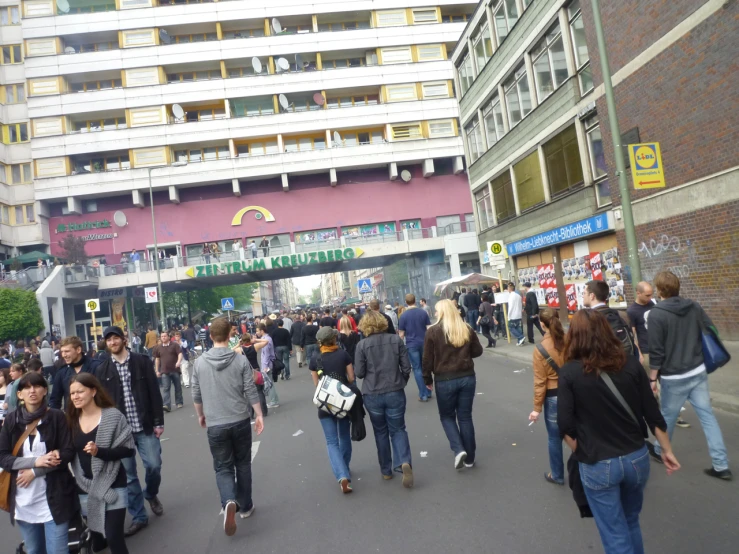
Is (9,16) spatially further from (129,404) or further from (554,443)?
(554,443)

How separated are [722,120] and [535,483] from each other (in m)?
9.73

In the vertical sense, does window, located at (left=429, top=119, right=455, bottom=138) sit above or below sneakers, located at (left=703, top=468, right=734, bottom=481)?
above

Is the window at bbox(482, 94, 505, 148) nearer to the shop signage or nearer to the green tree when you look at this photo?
the shop signage

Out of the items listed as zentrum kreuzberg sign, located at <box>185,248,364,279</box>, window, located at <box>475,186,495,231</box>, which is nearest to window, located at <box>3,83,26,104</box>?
zentrum kreuzberg sign, located at <box>185,248,364,279</box>

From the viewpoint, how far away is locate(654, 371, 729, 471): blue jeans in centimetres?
448

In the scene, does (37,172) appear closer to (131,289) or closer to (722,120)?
(131,289)

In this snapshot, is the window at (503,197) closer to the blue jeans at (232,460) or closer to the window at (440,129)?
the window at (440,129)

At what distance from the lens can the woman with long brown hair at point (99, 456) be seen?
3.66 meters

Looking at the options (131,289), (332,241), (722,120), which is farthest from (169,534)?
(131,289)

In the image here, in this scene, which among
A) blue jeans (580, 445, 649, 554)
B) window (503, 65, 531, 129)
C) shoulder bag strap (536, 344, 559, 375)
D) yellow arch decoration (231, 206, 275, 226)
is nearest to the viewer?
blue jeans (580, 445, 649, 554)

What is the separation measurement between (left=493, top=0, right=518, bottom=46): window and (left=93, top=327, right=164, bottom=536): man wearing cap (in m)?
19.3

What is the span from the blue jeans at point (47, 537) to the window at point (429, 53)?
37.8 m

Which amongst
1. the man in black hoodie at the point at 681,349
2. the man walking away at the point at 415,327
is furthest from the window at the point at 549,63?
the man in black hoodie at the point at 681,349

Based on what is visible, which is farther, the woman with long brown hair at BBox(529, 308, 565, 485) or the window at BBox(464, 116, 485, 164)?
the window at BBox(464, 116, 485, 164)
